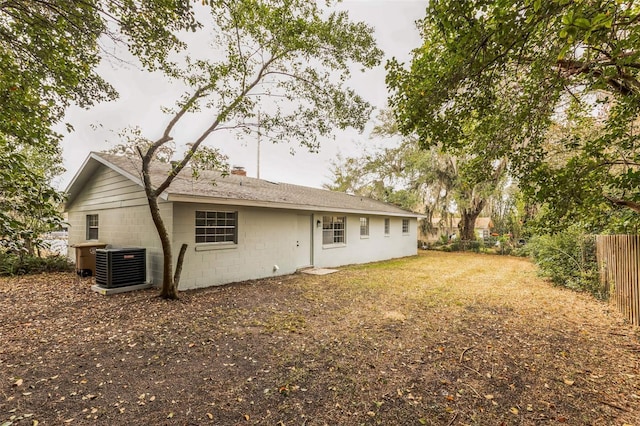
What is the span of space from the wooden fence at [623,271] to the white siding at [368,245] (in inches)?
307

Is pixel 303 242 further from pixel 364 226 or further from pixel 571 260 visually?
pixel 571 260

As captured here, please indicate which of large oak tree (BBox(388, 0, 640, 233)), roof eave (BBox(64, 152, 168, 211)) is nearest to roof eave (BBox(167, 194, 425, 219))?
roof eave (BBox(64, 152, 168, 211))

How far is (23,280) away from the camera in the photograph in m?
8.17

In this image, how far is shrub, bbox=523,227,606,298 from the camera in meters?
6.93

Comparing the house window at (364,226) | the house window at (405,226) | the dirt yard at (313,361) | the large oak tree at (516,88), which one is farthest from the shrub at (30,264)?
the house window at (405,226)

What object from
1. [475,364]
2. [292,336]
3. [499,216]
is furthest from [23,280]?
[499,216]

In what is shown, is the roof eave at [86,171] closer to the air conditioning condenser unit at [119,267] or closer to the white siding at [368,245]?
the air conditioning condenser unit at [119,267]

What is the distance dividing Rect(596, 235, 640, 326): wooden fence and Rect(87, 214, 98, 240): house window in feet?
47.2

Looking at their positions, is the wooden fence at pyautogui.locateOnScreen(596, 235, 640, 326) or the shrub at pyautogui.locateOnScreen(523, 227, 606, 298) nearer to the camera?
the wooden fence at pyautogui.locateOnScreen(596, 235, 640, 326)

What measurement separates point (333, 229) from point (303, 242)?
1874 mm

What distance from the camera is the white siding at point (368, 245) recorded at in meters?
11.0

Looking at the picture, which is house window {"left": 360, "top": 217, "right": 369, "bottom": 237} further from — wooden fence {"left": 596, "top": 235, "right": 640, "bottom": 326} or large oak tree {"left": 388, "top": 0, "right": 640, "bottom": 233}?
large oak tree {"left": 388, "top": 0, "right": 640, "bottom": 233}

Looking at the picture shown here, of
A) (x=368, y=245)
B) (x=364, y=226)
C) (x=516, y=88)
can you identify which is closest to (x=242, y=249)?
(x=364, y=226)

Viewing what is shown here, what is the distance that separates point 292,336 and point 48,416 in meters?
2.73
